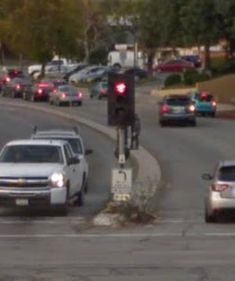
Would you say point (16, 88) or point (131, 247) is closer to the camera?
point (131, 247)

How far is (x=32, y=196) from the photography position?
90.6 ft

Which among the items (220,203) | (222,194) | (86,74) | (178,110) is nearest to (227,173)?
(222,194)

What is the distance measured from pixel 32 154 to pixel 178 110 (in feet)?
122

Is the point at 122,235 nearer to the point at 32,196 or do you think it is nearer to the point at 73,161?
the point at 32,196

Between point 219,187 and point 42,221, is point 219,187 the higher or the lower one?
the higher one

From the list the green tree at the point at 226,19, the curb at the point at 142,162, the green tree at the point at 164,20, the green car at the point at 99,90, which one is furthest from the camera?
the green car at the point at 99,90

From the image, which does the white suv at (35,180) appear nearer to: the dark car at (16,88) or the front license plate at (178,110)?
the front license plate at (178,110)

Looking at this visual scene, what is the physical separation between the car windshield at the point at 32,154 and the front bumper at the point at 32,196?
1155mm

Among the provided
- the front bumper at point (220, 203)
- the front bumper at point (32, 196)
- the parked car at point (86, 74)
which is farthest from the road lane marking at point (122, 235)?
the parked car at point (86, 74)

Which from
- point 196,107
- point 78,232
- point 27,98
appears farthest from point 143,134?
point 78,232

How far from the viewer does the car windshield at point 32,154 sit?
A: 28812mm

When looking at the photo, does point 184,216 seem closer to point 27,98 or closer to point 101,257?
point 101,257

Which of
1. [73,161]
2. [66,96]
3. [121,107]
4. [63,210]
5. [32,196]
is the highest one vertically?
[121,107]

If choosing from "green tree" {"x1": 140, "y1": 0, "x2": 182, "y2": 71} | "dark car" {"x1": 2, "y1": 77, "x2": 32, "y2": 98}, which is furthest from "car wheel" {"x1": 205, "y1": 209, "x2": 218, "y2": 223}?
"dark car" {"x1": 2, "y1": 77, "x2": 32, "y2": 98}
